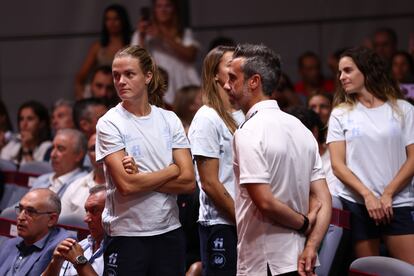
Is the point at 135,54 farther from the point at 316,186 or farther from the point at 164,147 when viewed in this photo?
the point at 316,186

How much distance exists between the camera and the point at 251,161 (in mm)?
3438

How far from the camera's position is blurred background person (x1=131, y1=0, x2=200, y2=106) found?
7605 millimetres

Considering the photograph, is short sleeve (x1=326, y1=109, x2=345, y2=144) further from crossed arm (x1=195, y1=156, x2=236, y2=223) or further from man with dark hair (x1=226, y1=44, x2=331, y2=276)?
man with dark hair (x1=226, y1=44, x2=331, y2=276)

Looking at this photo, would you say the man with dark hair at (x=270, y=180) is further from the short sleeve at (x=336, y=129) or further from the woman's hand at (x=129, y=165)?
the short sleeve at (x=336, y=129)

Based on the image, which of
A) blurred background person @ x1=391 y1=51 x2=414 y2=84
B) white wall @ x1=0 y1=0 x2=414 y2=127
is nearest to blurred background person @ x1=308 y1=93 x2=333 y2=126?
blurred background person @ x1=391 y1=51 x2=414 y2=84

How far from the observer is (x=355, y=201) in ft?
16.0

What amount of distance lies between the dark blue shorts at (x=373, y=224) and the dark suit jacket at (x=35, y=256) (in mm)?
1506

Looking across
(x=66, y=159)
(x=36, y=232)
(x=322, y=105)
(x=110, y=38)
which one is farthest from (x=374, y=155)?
(x=110, y=38)

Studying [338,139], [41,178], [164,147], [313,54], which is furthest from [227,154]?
[313,54]

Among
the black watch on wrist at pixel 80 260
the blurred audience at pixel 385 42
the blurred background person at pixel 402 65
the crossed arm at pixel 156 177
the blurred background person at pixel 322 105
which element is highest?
the blurred audience at pixel 385 42

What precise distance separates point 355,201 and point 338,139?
1.12ft

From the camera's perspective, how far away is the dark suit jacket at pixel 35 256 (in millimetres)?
4797

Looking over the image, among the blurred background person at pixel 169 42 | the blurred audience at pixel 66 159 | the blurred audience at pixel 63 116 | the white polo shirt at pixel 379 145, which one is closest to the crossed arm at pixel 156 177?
the white polo shirt at pixel 379 145

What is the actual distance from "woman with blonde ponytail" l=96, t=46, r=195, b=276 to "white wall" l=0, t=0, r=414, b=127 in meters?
4.71
